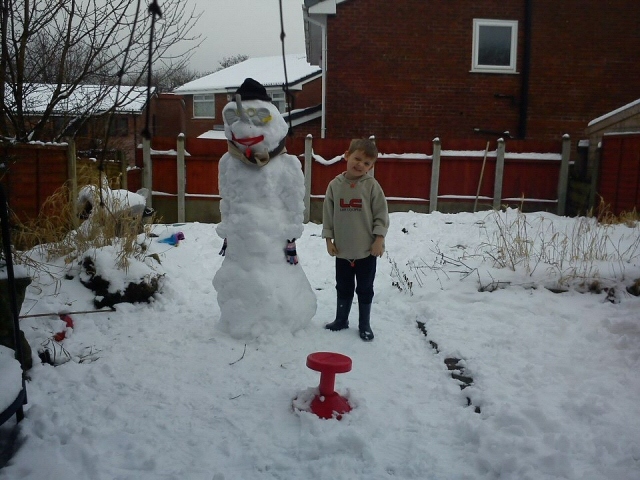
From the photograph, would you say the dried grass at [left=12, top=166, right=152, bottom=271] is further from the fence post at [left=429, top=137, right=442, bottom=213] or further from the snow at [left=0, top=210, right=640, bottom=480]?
the fence post at [left=429, top=137, right=442, bottom=213]

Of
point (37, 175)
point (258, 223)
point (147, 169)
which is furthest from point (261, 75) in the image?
point (258, 223)

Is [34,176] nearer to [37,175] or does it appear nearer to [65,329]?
[37,175]

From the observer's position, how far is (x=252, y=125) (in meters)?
3.87

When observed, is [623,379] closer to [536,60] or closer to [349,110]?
[349,110]

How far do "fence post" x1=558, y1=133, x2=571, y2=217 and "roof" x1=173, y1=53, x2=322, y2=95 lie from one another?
562 inches

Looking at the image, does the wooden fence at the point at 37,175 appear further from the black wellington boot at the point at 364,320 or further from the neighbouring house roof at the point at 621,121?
the neighbouring house roof at the point at 621,121

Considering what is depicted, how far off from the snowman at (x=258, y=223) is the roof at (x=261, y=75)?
18753 millimetres

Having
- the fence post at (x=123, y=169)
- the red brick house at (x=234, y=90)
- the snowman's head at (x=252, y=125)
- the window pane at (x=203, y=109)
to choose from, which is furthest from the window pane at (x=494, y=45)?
the window pane at (x=203, y=109)

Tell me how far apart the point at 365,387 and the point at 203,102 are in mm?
25314

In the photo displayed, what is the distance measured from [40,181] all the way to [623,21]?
12.3m

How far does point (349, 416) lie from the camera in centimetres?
278

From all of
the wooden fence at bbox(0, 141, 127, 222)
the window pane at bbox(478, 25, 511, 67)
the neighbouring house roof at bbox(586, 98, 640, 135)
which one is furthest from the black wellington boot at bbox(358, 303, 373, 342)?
the window pane at bbox(478, 25, 511, 67)

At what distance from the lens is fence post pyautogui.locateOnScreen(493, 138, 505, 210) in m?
9.60

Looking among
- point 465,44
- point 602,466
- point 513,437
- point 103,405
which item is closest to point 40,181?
point 103,405
